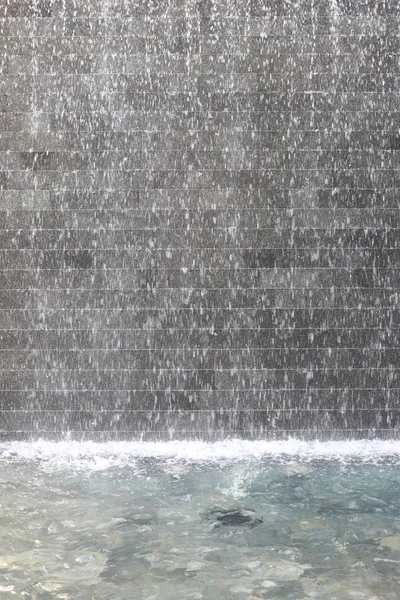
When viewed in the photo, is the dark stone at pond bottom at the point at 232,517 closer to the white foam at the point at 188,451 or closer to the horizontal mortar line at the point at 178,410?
the white foam at the point at 188,451

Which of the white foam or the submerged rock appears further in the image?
the white foam

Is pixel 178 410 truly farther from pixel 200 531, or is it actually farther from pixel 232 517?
pixel 200 531

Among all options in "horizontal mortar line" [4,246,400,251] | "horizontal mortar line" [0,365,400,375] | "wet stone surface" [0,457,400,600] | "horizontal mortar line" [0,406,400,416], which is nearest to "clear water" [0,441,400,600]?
"wet stone surface" [0,457,400,600]

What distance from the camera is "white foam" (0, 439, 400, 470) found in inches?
280

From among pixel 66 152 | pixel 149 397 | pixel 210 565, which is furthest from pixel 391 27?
pixel 210 565

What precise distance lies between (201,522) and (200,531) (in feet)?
0.60

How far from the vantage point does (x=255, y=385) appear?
25.9 ft

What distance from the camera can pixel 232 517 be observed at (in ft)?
17.7

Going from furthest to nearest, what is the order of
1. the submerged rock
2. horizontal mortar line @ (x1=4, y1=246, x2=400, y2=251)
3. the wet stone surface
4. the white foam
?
horizontal mortar line @ (x1=4, y1=246, x2=400, y2=251)
the white foam
the submerged rock
the wet stone surface

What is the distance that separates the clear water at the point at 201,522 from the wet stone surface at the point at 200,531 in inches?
0.5

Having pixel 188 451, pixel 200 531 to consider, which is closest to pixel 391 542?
pixel 200 531

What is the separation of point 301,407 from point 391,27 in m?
4.38

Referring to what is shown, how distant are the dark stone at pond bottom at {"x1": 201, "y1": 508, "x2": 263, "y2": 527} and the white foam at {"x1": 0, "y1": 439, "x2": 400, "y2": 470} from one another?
1.49 meters

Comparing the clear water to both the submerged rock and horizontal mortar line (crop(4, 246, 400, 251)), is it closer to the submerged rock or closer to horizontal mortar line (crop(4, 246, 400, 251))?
the submerged rock
